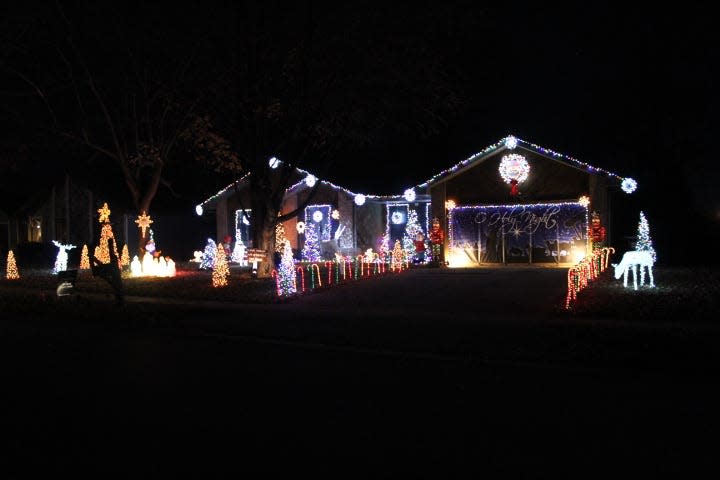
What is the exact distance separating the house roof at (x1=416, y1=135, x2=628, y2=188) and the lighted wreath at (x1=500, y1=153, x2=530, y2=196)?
342 mm

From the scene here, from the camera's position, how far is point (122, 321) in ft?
42.5

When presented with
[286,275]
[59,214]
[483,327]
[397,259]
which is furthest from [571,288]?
[59,214]

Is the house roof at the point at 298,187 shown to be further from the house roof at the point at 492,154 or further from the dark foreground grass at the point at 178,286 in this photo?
the dark foreground grass at the point at 178,286

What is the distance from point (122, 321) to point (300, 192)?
1571cm

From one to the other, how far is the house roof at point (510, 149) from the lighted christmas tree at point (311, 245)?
531 centimetres

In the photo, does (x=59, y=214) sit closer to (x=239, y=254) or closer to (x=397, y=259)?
(x=239, y=254)

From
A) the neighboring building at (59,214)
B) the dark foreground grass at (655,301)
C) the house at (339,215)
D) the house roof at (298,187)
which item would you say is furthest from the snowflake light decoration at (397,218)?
the neighboring building at (59,214)

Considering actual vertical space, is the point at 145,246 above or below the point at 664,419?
above

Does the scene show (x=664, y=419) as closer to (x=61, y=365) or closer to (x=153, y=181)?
(x=61, y=365)

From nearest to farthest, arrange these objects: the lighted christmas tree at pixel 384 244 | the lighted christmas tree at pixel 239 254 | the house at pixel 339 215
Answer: the lighted christmas tree at pixel 384 244 → the house at pixel 339 215 → the lighted christmas tree at pixel 239 254

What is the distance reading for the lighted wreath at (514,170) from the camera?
22766 millimetres

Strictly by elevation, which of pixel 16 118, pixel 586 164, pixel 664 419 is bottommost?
pixel 664 419

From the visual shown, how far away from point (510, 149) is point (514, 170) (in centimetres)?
72

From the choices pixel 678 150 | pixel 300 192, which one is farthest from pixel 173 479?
pixel 678 150
